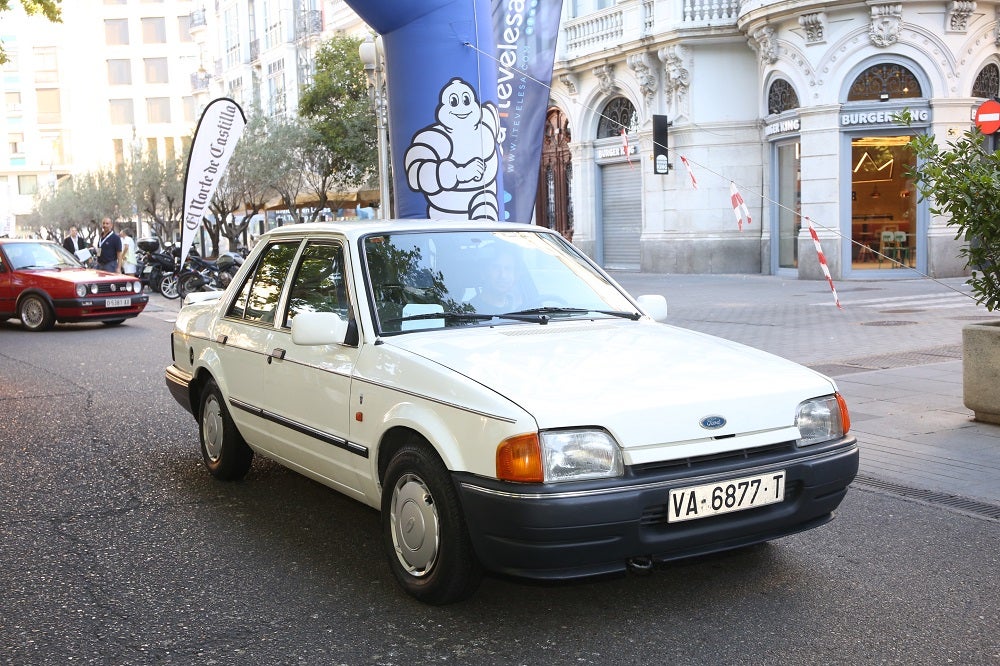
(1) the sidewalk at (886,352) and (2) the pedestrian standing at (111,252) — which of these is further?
(2) the pedestrian standing at (111,252)

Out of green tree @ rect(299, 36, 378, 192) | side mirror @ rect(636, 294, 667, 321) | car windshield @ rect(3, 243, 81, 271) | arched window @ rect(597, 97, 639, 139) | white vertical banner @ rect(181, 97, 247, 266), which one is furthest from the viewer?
green tree @ rect(299, 36, 378, 192)

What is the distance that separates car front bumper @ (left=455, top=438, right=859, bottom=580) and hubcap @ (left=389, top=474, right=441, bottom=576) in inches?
9.8

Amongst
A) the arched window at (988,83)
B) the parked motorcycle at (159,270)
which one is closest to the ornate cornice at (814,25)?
the arched window at (988,83)

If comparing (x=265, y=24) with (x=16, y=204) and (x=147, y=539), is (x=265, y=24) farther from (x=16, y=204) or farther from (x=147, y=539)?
(x=16, y=204)

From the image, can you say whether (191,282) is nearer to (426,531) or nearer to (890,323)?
(890,323)

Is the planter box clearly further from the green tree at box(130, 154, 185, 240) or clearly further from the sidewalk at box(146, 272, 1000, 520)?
the green tree at box(130, 154, 185, 240)

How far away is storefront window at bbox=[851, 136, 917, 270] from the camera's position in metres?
23.1

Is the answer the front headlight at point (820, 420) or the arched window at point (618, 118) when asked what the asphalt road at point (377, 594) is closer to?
the front headlight at point (820, 420)

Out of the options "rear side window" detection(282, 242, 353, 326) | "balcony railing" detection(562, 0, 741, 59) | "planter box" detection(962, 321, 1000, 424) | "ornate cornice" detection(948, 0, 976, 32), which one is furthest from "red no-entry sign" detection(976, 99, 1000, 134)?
"rear side window" detection(282, 242, 353, 326)

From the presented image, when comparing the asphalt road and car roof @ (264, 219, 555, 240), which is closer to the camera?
the asphalt road

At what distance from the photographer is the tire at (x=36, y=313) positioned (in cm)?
1747

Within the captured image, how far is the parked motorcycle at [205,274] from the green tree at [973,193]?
19.4 meters

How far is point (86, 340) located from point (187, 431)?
8.64 meters

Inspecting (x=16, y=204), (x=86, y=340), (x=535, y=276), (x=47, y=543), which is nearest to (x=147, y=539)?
(x=47, y=543)
